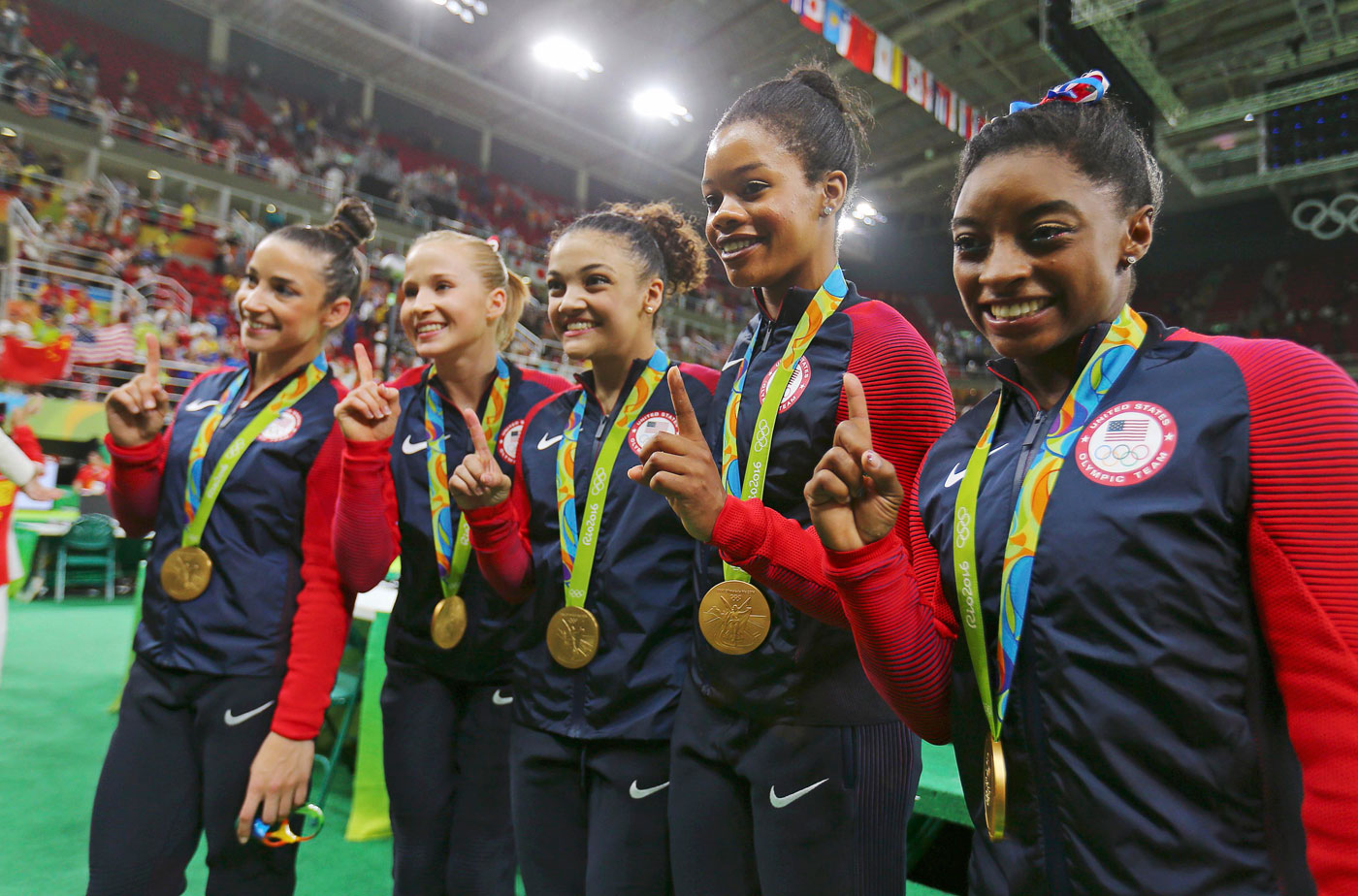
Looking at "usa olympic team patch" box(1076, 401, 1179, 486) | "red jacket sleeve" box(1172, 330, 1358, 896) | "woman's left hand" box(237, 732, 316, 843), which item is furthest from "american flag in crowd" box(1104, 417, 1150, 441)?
"woman's left hand" box(237, 732, 316, 843)

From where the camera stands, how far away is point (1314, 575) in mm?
772

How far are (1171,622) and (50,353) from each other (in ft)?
24.8

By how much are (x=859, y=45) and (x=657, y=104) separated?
7496 mm

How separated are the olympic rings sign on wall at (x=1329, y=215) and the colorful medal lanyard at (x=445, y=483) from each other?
16.0 metres

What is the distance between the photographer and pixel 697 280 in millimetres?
2311

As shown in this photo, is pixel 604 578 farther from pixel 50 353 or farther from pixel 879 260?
pixel 879 260

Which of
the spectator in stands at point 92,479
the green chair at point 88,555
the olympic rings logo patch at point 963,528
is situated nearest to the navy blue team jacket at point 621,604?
the olympic rings logo patch at point 963,528

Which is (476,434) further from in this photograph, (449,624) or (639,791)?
(639,791)

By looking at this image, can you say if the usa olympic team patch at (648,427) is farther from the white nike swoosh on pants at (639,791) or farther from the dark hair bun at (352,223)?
the dark hair bun at (352,223)

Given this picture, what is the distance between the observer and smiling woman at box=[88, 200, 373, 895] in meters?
1.67

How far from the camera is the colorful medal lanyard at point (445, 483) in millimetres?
1936

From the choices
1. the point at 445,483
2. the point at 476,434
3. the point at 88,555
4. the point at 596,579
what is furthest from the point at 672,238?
the point at 88,555

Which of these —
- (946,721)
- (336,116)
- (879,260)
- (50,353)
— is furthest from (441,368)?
(879,260)

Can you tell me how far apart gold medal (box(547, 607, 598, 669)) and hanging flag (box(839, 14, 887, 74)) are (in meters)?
10.5
